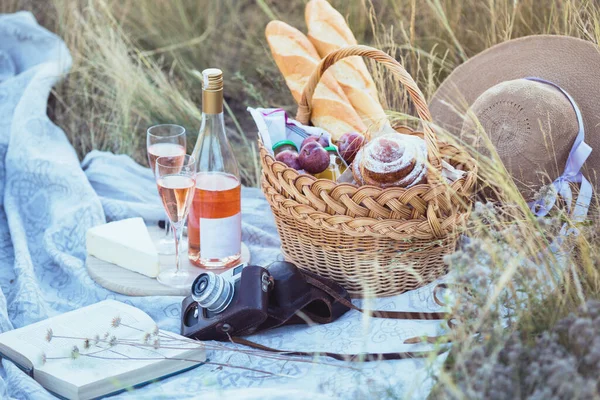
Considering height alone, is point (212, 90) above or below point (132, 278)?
above

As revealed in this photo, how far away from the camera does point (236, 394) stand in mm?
1474

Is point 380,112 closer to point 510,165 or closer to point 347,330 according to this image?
point 510,165

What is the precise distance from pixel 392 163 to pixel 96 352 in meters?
0.83

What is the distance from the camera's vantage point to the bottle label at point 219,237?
2.05 m

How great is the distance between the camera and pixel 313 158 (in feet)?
6.48

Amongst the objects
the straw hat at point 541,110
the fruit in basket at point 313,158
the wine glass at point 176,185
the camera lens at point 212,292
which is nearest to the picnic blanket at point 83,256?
the camera lens at point 212,292

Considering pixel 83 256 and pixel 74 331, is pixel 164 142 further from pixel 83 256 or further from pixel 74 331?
pixel 74 331

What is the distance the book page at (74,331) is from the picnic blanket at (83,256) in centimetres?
6

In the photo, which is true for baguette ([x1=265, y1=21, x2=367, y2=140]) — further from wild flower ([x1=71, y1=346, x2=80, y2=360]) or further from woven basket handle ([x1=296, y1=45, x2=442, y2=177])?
wild flower ([x1=71, y1=346, x2=80, y2=360])

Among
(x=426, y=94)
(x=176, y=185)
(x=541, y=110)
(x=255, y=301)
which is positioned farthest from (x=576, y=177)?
(x=176, y=185)

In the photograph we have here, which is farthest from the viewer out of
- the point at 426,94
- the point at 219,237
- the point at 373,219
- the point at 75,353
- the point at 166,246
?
the point at 426,94

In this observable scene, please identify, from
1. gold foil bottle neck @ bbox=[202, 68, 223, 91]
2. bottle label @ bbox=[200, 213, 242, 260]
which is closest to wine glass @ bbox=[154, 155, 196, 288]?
bottle label @ bbox=[200, 213, 242, 260]

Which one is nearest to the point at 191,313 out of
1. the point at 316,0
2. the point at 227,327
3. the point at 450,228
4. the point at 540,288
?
the point at 227,327

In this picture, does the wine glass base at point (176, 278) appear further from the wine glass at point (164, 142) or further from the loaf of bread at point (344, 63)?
the loaf of bread at point (344, 63)
